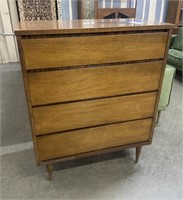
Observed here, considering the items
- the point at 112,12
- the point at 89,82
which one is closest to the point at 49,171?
the point at 89,82

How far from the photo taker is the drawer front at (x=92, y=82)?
1.11 metres

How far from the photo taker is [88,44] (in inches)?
42.4

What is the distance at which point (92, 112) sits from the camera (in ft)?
4.22

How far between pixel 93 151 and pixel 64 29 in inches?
33.4

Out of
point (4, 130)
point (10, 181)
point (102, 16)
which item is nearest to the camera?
point (10, 181)

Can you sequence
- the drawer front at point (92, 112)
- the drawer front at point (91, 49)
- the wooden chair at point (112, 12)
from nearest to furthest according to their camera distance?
the drawer front at point (91, 49), the drawer front at point (92, 112), the wooden chair at point (112, 12)

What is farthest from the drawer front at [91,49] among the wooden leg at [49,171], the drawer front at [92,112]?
the wooden leg at [49,171]

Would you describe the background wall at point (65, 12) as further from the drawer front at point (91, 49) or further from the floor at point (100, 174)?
the drawer front at point (91, 49)

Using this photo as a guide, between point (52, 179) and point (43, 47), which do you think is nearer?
point (43, 47)

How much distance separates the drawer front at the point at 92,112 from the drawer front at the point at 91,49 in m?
0.26

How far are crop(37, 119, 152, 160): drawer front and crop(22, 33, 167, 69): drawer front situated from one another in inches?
18.6

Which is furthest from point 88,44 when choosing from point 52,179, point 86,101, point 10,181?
point 10,181

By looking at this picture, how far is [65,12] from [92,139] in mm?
3279

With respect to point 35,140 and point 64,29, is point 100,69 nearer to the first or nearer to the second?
point 64,29
